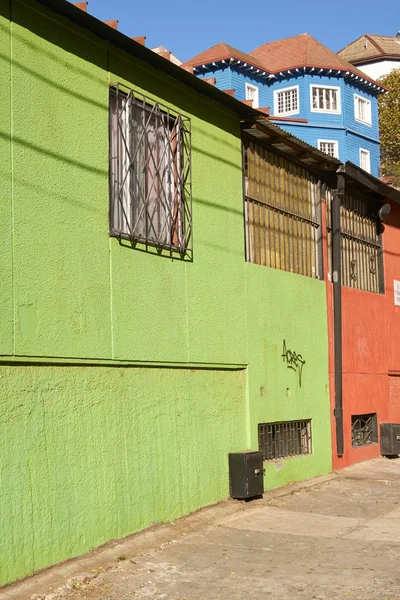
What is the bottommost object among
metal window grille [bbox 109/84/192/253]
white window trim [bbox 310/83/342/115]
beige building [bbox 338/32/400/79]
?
metal window grille [bbox 109/84/192/253]

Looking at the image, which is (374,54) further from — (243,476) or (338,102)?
(243,476)

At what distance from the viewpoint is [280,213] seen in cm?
1184

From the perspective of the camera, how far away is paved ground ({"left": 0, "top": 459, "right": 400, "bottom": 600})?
21.0ft

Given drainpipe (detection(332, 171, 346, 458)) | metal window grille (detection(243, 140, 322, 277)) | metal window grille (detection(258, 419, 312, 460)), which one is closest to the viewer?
metal window grille (detection(258, 419, 312, 460))

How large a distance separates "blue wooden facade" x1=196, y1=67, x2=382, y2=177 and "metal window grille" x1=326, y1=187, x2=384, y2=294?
25783 mm

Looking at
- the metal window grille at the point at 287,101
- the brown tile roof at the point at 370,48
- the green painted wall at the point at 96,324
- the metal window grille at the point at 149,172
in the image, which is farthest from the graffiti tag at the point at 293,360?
the brown tile roof at the point at 370,48

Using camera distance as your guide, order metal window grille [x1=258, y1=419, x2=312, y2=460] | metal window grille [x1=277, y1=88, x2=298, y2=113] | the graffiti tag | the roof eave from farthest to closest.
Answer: metal window grille [x1=277, y1=88, x2=298, y2=113]
the roof eave
the graffiti tag
metal window grille [x1=258, y1=419, x2=312, y2=460]

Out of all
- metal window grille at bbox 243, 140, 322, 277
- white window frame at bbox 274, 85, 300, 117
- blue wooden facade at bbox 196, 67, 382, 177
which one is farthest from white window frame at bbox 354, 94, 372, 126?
metal window grille at bbox 243, 140, 322, 277

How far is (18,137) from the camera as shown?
697 centimetres

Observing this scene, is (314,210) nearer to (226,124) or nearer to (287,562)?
(226,124)

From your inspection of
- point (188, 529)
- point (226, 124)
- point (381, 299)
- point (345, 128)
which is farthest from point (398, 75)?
point (188, 529)

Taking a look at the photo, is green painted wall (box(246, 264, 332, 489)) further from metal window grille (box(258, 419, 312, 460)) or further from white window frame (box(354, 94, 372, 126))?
white window frame (box(354, 94, 372, 126))

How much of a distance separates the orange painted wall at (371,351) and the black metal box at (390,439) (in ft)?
0.49

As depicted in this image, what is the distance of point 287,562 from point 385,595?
1.26 meters
